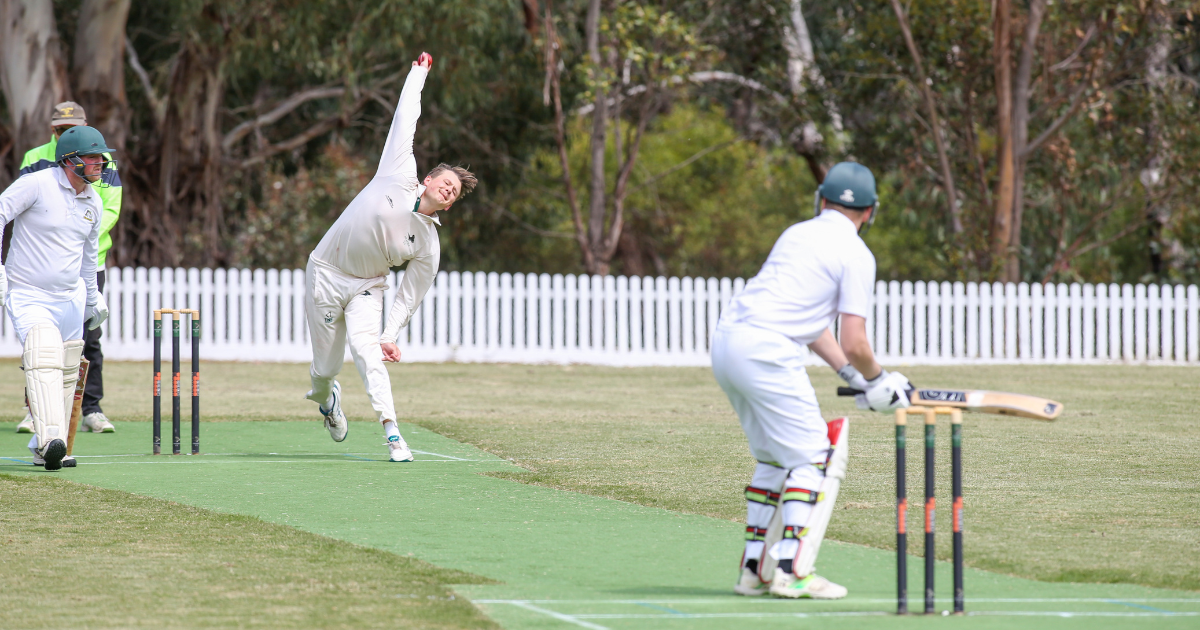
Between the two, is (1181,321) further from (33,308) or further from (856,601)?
(856,601)

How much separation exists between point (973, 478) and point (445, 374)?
1109cm

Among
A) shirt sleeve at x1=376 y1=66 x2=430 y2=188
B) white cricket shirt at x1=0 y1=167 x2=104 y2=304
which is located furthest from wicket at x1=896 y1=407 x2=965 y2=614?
white cricket shirt at x1=0 y1=167 x2=104 y2=304

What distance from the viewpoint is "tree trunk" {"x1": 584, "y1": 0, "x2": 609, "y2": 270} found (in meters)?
24.4

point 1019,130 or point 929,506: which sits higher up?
point 1019,130

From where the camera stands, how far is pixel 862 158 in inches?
1096

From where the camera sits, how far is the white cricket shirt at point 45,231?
8555 mm

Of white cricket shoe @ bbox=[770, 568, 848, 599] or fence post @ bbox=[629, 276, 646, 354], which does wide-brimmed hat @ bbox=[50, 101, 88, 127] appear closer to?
white cricket shoe @ bbox=[770, 568, 848, 599]

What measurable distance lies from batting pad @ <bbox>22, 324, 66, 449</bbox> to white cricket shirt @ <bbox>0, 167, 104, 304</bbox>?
300mm

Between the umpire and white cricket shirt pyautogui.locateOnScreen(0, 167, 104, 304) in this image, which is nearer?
white cricket shirt pyautogui.locateOnScreen(0, 167, 104, 304)

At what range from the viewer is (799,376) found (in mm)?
5457

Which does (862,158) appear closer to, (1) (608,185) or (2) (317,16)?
(1) (608,185)

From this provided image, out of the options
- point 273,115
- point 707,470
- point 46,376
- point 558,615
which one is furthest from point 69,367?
point 273,115

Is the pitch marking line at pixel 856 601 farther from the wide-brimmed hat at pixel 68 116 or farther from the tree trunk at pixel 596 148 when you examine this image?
the tree trunk at pixel 596 148

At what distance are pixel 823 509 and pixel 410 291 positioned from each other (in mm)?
4557
